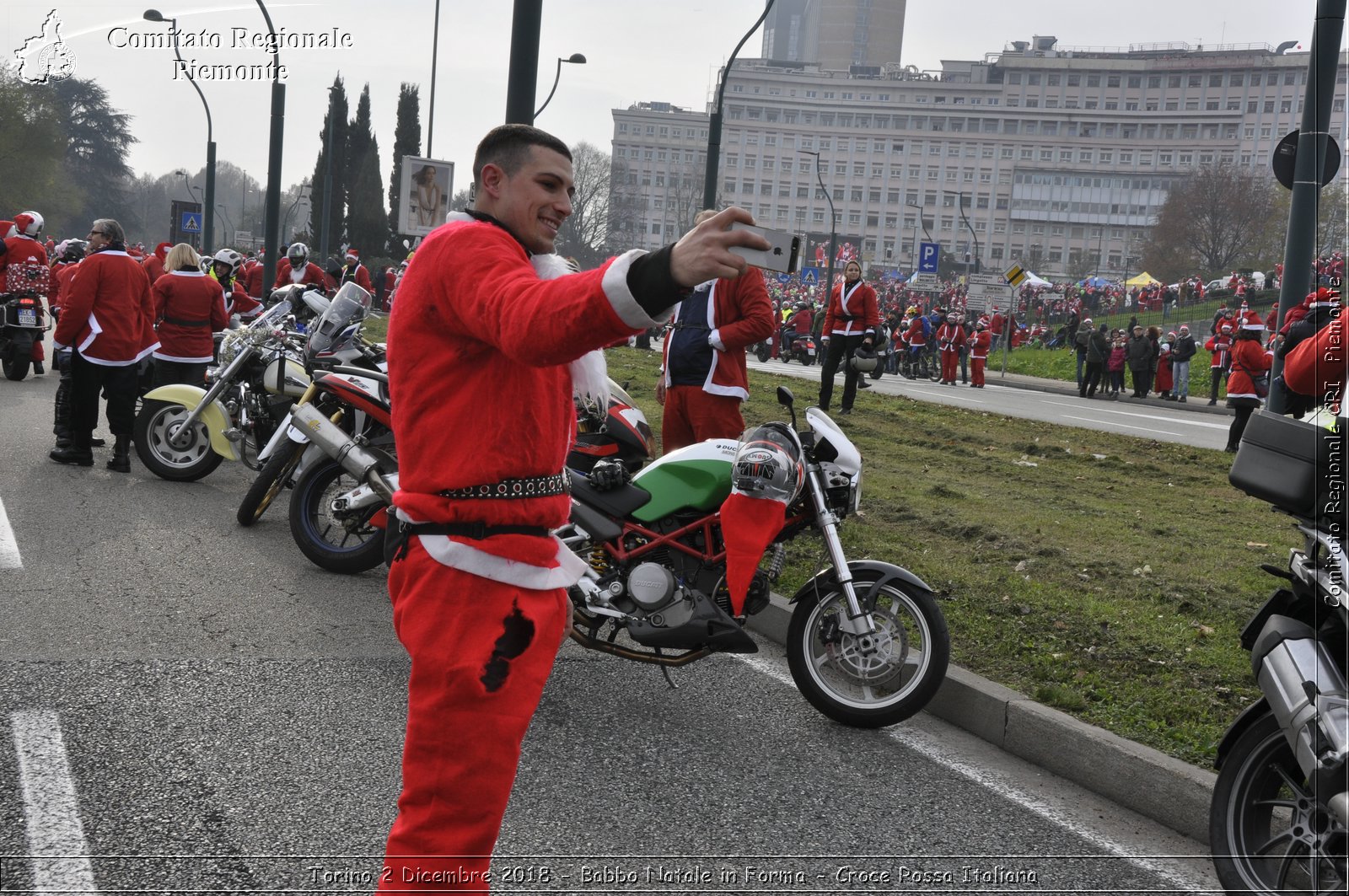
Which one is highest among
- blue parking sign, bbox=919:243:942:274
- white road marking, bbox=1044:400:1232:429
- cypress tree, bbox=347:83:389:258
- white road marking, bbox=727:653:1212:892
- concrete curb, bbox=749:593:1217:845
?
cypress tree, bbox=347:83:389:258

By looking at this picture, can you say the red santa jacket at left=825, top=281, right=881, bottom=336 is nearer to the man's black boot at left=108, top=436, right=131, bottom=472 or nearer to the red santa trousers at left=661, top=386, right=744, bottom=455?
the man's black boot at left=108, top=436, right=131, bottom=472

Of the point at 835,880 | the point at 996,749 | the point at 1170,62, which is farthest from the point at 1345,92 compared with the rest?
the point at 1170,62

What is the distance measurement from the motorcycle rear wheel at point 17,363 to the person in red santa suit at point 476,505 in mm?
15983

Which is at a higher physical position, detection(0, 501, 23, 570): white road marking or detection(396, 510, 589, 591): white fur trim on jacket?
detection(396, 510, 589, 591): white fur trim on jacket

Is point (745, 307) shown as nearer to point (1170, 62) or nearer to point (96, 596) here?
point (96, 596)

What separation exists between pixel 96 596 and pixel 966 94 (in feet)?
493

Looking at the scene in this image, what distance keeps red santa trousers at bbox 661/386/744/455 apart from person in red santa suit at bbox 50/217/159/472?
16.9ft

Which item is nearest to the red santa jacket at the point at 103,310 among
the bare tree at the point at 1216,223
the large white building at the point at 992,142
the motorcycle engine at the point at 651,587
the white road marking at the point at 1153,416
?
the motorcycle engine at the point at 651,587

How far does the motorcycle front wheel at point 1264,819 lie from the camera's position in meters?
3.29

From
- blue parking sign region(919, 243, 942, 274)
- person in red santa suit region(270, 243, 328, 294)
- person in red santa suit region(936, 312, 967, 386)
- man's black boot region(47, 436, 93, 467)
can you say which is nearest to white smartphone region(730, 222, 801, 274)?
man's black boot region(47, 436, 93, 467)

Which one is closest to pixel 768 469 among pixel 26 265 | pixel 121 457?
pixel 121 457

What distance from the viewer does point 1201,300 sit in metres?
48.6

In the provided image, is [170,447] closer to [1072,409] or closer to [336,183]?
[1072,409]

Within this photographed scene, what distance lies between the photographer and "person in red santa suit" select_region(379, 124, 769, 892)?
7.92ft
